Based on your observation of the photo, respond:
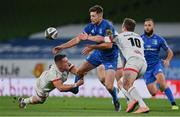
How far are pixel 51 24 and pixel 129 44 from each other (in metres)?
17.6

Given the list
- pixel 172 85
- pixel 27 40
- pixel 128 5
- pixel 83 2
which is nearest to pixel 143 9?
pixel 128 5

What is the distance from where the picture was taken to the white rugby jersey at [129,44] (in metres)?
13.4

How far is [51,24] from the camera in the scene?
30.8 meters

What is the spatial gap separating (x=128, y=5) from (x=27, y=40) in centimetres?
497

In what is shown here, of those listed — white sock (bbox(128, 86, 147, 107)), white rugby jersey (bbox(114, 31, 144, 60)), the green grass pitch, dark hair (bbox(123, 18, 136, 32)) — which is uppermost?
dark hair (bbox(123, 18, 136, 32))

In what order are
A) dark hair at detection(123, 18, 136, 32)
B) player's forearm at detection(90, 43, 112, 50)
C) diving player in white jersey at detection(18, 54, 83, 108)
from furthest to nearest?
1. diving player in white jersey at detection(18, 54, 83, 108)
2. player's forearm at detection(90, 43, 112, 50)
3. dark hair at detection(123, 18, 136, 32)

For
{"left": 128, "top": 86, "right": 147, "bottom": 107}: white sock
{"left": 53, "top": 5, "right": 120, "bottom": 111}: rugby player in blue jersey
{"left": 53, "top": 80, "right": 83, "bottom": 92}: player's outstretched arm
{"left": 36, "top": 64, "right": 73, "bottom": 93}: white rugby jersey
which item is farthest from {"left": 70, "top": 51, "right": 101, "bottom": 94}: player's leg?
{"left": 128, "top": 86, "right": 147, "bottom": 107}: white sock

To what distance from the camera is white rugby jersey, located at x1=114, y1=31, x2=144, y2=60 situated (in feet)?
44.0

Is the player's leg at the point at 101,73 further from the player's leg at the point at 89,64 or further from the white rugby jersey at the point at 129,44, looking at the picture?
the white rugby jersey at the point at 129,44

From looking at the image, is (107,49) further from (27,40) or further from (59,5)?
(59,5)

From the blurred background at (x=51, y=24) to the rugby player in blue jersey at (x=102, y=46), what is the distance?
32.4 feet

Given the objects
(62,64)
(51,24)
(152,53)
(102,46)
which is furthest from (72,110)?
(51,24)

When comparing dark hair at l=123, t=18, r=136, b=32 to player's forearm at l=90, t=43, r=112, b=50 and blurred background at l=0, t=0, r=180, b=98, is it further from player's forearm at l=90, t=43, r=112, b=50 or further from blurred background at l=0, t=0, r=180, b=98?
blurred background at l=0, t=0, r=180, b=98

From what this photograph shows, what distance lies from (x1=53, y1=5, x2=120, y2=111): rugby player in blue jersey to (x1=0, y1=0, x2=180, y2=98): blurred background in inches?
389
